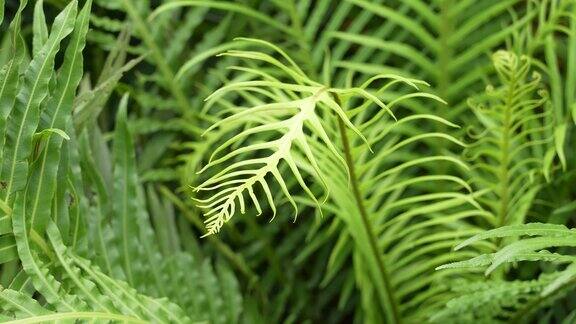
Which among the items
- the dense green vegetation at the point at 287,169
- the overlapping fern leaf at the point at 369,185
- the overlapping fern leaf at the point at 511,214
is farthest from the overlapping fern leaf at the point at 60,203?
the overlapping fern leaf at the point at 511,214

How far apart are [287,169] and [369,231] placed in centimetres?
24

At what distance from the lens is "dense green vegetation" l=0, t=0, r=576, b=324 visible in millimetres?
655

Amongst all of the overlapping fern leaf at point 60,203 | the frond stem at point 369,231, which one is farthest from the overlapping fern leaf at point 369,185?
the overlapping fern leaf at point 60,203

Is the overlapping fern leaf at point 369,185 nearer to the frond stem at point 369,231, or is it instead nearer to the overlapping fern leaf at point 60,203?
the frond stem at point 369,231

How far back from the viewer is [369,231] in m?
0.82

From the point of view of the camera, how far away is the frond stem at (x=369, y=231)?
69 centimetres

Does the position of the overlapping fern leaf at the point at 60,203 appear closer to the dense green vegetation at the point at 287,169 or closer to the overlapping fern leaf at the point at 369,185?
the dense green vegetation at the point at 287,169

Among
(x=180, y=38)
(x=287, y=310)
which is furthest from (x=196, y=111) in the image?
(x=287, y=310)

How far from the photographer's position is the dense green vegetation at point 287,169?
0.65 metres

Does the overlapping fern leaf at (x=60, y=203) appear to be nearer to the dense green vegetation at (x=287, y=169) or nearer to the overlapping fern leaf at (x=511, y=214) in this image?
the dense green vegetation at (x=287, y=169)

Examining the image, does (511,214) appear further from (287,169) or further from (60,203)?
(60,203)

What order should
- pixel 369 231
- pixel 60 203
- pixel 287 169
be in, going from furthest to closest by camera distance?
pixel 287 169
pixel 369 231
pixel 60 203

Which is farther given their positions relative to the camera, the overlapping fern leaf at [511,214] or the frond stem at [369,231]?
the frond stem at [369,231]

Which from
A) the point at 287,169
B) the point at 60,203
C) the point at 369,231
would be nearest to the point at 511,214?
the point at 369,231
